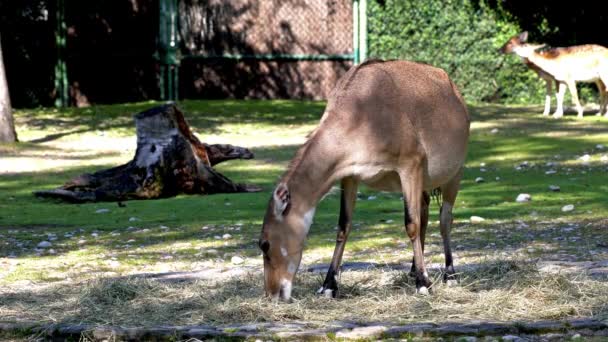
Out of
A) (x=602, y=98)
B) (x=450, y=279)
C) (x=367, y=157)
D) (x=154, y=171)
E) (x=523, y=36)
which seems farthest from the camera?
(x=523, y=36)

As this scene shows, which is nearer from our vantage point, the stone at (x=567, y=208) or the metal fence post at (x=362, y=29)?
the stone at (x=567, y=208)

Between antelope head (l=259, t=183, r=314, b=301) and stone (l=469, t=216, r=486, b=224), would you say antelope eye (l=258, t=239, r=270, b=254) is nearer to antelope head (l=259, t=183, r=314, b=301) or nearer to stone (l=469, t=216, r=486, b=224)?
antelope head (l=259, t=183, r=314, b=301)

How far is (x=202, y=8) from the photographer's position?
2769 cm

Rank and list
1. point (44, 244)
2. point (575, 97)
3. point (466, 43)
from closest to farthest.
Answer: point (44, 244) < point (575, 97) < point (466, 43)

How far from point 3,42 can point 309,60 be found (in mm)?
7130

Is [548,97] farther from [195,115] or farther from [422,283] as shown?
[422,283]

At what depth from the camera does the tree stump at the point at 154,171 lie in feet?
45.3

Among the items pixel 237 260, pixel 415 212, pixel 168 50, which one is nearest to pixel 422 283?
pixel 415 212

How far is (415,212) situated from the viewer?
25.6ft

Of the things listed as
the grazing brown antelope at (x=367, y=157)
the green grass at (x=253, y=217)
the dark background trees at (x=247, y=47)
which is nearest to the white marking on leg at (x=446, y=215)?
the grazing brown antelope at (x=367, y=157)

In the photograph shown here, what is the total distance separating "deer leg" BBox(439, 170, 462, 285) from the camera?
27.6 ft

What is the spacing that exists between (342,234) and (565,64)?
1603cm

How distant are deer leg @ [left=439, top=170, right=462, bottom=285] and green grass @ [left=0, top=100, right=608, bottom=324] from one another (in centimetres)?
40

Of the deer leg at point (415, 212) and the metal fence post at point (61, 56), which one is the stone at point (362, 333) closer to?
the deer leg at point (415, 212)
